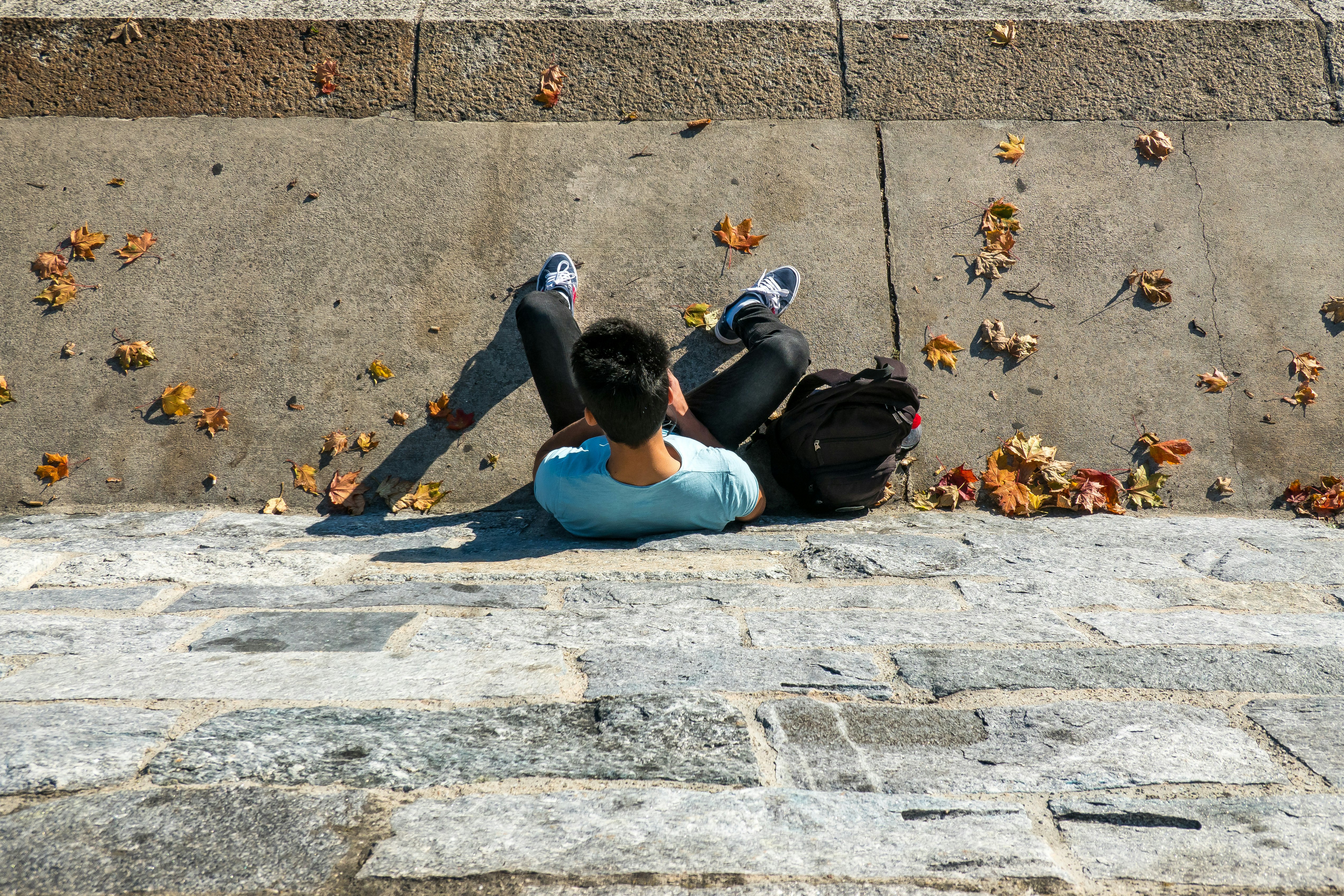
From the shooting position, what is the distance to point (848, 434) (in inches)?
125

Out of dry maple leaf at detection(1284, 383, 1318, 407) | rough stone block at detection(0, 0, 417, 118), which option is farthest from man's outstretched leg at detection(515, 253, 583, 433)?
dry maple leaf at detection(1284, 383, 1318, 407)

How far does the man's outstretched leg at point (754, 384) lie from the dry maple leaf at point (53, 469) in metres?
2.76

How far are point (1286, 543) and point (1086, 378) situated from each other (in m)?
1.15

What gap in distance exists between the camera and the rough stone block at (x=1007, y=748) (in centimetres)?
134

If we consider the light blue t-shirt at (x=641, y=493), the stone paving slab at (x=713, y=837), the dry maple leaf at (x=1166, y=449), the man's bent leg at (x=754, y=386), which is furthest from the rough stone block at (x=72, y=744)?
the dry maple leaf at (x=1166, y=449)

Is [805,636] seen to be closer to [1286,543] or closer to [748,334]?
[748,334]

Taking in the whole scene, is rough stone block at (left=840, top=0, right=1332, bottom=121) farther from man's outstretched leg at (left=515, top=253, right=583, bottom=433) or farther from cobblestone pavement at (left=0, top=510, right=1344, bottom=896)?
cobblestone pavement at (left=0, top=510, right=1344, bottom=896)

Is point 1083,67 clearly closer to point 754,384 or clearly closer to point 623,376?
point 754,384

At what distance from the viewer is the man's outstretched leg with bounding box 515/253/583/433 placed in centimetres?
335

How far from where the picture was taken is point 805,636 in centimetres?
193

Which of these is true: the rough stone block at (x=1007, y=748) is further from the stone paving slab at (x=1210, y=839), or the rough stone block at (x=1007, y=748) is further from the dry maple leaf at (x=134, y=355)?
the dry maple leaf at (x=134, y=355)

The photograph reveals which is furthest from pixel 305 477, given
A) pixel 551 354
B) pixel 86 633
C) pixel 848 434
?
pixel 848 434

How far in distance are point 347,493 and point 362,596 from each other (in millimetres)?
1441

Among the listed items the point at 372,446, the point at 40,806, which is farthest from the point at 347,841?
the point at 372,446
